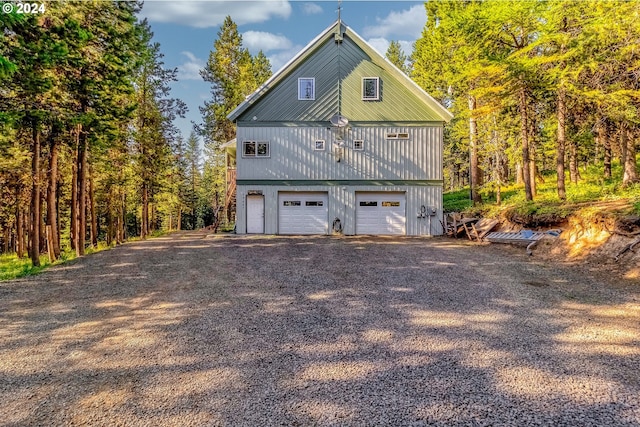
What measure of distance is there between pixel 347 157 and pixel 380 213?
3175 millimetres

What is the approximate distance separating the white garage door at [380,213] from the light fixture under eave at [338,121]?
11.3 ft

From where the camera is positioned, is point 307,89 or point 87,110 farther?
point 307,89

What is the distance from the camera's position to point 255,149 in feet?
57.3

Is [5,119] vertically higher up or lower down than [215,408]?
higher up

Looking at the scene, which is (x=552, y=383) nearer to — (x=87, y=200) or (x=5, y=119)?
(x=5, y=119)

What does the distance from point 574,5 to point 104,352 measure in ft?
53.6

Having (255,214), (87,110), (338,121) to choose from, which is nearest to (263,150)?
(255,214)

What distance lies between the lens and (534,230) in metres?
12.9

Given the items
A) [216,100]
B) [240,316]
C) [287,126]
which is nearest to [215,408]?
[240,316]

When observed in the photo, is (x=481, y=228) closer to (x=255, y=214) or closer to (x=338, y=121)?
(x=338, y=121)

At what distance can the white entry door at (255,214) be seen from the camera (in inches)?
688

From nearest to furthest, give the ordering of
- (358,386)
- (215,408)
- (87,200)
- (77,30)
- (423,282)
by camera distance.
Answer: (215,408)
(358,386)
(423,282)
(77,30)
(87,200)

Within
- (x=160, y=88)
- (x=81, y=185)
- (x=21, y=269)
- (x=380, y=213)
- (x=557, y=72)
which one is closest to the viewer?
(x=21, y=269)

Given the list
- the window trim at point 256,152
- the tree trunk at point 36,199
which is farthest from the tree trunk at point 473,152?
the tree trunk at point 36,199
